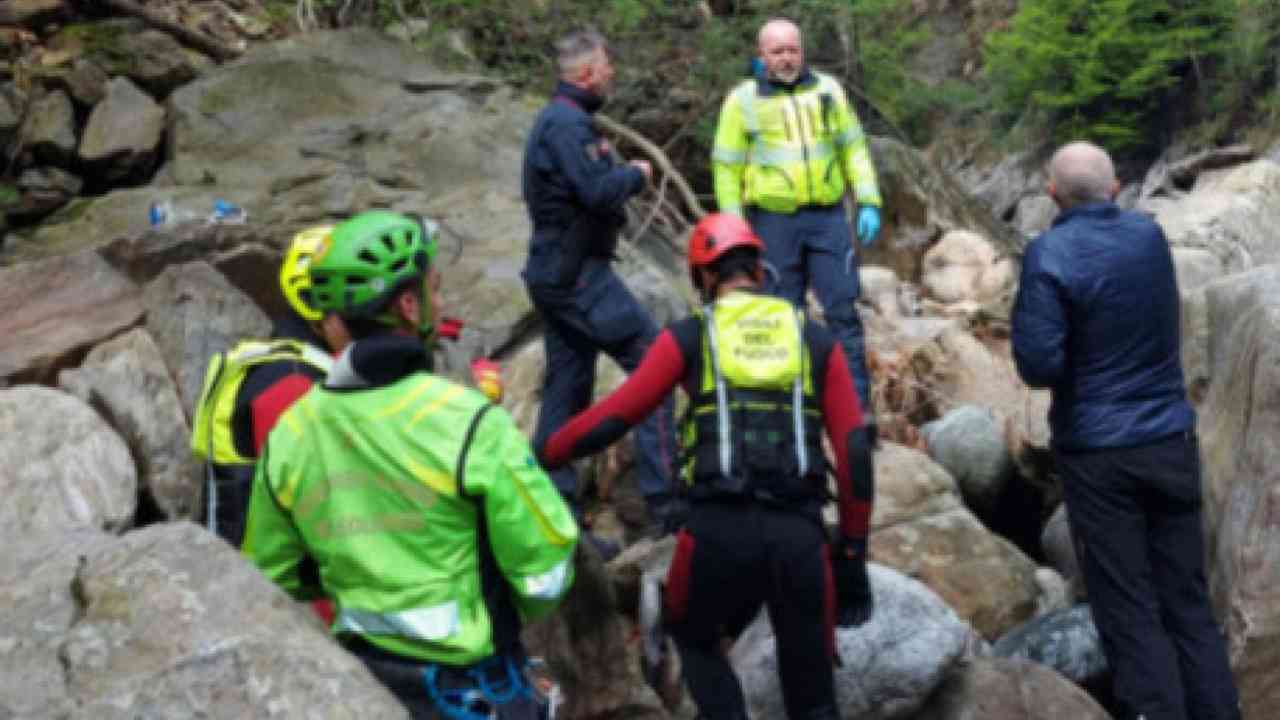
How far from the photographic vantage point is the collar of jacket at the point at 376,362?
10.4 feet

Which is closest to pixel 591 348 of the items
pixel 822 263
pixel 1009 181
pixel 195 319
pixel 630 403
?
pixel 822 263

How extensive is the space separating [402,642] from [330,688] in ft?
1.51

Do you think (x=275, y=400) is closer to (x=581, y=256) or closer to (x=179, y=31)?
(x=581, y=256)

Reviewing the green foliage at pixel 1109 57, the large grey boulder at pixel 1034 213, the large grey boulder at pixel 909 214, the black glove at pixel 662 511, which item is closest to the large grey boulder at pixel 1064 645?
the black glove at pixel 662 511

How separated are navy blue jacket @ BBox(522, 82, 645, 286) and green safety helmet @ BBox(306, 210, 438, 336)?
9.28 ft

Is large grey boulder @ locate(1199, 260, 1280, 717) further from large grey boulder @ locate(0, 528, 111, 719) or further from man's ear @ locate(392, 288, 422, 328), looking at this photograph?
large grey boulder @ locate(0, 528, 111, 719)

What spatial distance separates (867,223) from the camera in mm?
7195

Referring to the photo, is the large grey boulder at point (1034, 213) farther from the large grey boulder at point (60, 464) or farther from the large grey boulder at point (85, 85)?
the large grey boulder at point (60, 464)

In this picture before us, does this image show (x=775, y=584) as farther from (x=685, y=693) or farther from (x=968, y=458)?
(x=968, y=458)

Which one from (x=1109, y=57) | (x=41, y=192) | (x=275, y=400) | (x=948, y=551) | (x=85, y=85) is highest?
(x=275, y=400)

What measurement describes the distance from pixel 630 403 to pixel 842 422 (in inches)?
25.3

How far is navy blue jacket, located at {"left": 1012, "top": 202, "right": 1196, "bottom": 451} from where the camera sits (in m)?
5.22

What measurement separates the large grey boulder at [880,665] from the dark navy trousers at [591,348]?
56.0 inches

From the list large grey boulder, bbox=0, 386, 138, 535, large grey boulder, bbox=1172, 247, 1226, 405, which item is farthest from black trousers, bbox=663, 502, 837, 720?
large grey boulder, bbox=1172, 247, 1226, 405
